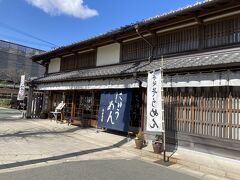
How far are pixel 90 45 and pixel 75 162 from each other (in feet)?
34.5

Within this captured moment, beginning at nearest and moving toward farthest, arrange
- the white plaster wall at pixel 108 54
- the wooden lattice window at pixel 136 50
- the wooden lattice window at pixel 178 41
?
the wooden lattice window at pixel 178 41, the wooden lattice window at pixel 136 50, the white plaster wall at pixel 108 54

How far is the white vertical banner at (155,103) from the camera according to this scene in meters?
9.46

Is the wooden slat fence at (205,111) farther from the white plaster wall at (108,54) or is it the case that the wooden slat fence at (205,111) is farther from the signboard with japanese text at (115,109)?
the white plaster wall at (108,54)

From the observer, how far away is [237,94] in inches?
347

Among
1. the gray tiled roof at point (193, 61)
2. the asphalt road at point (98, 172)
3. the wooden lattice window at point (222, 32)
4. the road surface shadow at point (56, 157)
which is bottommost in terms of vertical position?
the asphalt road at point (98, 172)

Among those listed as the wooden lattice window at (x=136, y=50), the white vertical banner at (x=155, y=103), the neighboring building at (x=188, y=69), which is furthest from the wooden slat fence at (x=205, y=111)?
the wooden lattice window at (x=136, y=50)

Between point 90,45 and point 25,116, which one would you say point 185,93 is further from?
point 25,116

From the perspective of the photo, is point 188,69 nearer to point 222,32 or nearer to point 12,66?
point 222,32

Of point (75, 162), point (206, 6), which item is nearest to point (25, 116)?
point (75, 162)

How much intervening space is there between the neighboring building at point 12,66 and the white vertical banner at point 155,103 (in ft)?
144

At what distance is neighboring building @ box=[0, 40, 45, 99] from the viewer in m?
51.1

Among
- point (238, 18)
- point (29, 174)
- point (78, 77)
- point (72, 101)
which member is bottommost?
point (29, 174)

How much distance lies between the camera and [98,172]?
7.10 meters

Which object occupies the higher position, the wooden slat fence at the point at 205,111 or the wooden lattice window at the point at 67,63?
the wooden lattice window at the point at 67,63
